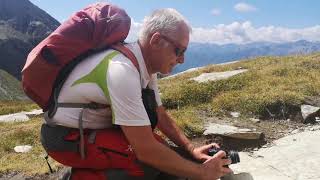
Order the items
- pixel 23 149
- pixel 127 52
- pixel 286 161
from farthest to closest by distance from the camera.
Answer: pixel 23 149
pixel 286 161
pixel 127 52

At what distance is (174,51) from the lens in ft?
18.1

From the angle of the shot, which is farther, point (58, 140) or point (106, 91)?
point (58, 140)

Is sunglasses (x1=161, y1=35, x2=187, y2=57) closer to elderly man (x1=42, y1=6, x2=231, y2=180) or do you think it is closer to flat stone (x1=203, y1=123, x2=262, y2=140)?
elderly man (x1=42, y1=6, x2=231, y2=180)

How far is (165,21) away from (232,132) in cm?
598

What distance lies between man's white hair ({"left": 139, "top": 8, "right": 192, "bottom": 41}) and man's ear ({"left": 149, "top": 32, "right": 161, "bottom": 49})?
0.17ft

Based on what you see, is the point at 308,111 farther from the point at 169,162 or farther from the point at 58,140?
the point at 58,140

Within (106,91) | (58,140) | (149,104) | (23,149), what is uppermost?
(106,91)

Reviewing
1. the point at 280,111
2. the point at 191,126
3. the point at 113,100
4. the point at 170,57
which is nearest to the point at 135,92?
the point at 113,100

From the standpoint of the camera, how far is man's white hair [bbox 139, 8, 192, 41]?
5309mm

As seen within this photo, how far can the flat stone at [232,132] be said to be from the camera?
35.0ft

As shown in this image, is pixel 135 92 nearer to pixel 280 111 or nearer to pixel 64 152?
pixel 64 152

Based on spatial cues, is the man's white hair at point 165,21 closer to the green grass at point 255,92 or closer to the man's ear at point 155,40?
the man's ear at point 155,40

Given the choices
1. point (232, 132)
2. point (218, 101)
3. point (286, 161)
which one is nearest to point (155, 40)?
point (286, 161)

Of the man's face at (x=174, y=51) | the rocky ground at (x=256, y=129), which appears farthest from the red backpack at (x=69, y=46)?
the rocky ground at (x=256, y=129)
